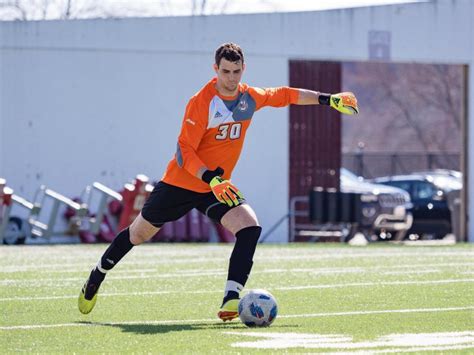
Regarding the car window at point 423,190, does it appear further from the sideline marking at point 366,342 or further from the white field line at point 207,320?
the sideline marking at point 366,342

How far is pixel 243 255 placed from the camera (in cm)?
979

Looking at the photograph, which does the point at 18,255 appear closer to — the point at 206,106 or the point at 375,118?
the point at 206,106

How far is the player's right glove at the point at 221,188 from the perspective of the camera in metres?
9.60

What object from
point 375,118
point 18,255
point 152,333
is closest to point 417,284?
point 152,333

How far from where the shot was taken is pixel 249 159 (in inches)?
1077

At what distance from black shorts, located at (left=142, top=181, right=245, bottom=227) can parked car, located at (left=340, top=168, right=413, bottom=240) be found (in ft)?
57.8

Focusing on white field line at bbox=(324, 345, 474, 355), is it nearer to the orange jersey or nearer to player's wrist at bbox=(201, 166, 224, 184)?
player's wrist at bbox=(201, 166, 224, 184)

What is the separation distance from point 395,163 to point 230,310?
157 feet

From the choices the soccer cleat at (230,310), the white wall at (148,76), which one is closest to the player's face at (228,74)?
the soccer cleat at (230,310)

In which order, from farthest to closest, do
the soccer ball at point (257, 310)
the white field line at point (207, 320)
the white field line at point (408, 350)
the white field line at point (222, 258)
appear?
the white field line at point (222, 258) < the white field line at point (207, 320) < the soccer ball at point (257, 310) < the white field line at point (408, 350)

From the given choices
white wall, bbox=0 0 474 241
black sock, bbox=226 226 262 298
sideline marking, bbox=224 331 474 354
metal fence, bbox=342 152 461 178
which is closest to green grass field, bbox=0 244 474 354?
sideline marking, bbox=224 331 474 354

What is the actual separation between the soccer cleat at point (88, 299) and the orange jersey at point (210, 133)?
985mm

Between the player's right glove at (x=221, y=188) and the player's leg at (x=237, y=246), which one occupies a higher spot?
the player's right glove at (x=221, y=188)

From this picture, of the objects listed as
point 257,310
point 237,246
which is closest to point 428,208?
point 237,246
